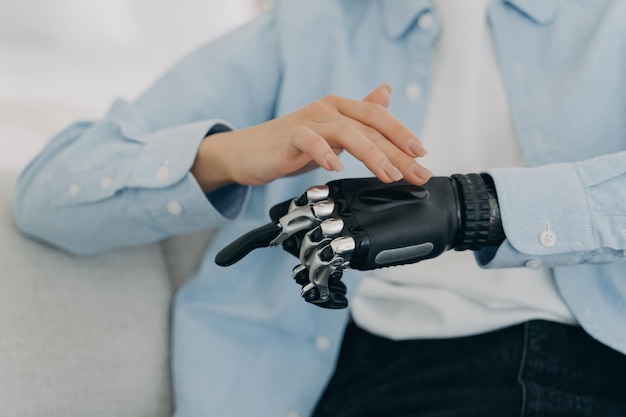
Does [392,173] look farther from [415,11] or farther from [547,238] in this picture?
[415,11]

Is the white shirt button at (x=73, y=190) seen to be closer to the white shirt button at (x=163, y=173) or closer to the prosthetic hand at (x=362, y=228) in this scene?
the white shirt button at (x=163, y=173)

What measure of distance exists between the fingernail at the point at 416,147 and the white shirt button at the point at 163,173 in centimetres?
26

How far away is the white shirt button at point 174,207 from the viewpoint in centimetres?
69

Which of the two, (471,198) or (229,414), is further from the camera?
(229,414)

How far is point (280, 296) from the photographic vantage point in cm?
77

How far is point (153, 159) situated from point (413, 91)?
29cm

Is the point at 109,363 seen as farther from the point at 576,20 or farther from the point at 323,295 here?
the point at 576,20

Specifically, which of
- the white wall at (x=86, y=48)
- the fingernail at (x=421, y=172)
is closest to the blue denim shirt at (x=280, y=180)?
the fingernail at (x=421, y=172)

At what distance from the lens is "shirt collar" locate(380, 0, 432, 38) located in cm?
74

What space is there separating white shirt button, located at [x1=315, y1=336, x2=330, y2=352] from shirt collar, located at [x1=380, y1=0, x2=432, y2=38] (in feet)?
1.14

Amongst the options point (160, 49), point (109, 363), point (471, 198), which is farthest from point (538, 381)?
point (160, 49)

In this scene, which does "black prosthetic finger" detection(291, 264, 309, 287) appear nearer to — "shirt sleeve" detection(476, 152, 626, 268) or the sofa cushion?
"shirt sleeve" detection(476, 152, 626, 268)

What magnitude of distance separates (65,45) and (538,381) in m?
0.92

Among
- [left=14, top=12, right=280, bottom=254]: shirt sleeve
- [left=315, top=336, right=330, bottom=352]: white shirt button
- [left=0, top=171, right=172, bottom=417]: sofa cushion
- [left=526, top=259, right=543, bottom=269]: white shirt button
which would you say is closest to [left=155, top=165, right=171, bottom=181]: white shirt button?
[left=14, top=12, right=280, bottom=254]: shirt sleeve
